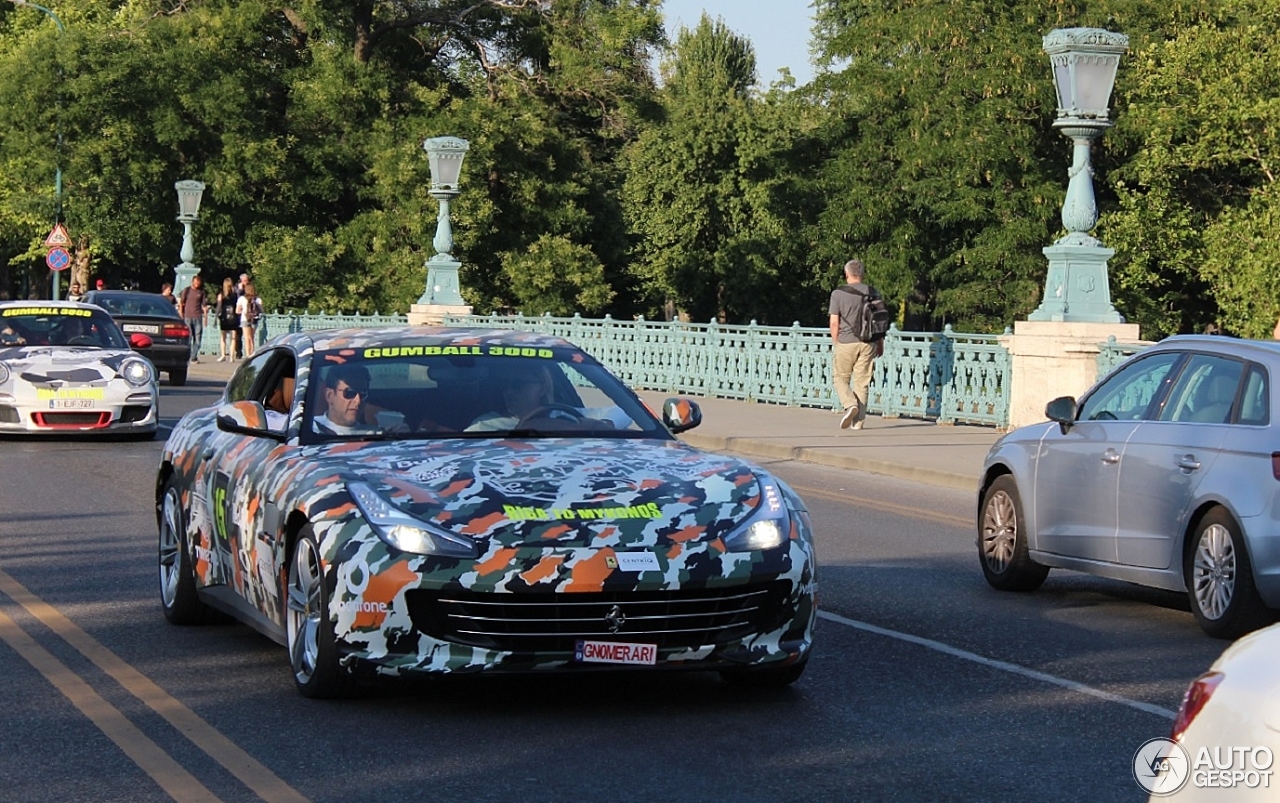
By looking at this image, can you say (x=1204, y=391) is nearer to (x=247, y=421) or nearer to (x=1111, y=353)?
(x=247, y=421)

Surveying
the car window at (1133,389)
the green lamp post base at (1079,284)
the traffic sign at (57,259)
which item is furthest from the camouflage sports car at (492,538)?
the traffic sign at (57,259)

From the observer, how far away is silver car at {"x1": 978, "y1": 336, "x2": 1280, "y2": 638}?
9.03m

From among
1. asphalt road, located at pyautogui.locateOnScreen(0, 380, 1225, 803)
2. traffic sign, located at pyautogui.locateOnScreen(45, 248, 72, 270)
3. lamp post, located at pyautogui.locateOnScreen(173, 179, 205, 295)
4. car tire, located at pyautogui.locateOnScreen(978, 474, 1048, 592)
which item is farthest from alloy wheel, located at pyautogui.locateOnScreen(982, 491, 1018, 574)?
traffic sign, located at pyautogui.locateOnScreen(45, 248, 72, 270)

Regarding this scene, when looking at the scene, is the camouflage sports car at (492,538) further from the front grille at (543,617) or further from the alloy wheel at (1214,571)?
the alloy wheel at (1214,571)

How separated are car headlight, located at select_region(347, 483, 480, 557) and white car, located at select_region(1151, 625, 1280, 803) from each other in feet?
11.2

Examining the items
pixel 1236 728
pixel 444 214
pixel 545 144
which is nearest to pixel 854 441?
pixel 444 214

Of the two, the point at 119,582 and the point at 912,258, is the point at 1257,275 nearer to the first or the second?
the point at 912,258

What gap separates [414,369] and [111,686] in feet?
5.81

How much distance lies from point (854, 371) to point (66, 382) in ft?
29.2

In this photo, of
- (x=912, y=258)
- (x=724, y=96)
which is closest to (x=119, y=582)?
(x=912, y=258)

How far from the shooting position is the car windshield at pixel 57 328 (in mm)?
21094

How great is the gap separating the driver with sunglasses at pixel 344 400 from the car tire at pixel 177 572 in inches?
51.3

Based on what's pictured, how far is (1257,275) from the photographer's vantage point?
45375 mm

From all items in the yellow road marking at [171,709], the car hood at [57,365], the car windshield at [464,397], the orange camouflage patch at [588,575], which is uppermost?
the car windshield at [464,397]
